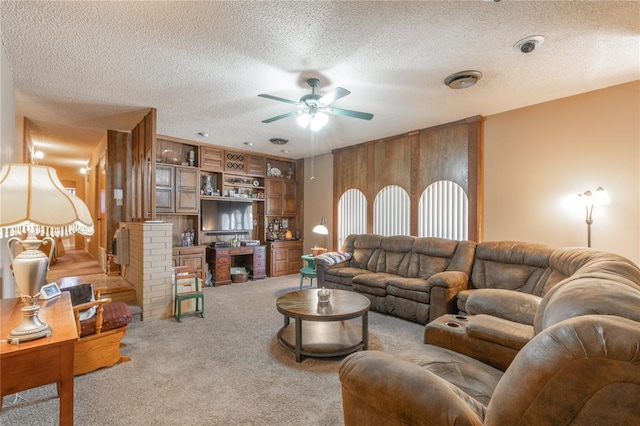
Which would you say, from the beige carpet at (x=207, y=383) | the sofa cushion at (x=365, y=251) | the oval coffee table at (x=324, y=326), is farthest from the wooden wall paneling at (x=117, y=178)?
the sofa cushion at (x=365, y=251)

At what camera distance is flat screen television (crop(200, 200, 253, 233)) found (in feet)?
19.6

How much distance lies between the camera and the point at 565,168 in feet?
11.6

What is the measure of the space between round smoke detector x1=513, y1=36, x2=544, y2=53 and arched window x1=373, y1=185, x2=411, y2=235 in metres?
2.94

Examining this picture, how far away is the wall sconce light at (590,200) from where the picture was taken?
3111mm

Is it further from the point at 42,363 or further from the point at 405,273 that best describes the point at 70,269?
the point at 405,273

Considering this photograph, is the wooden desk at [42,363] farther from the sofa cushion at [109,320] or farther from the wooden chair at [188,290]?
the wooden chair at [188,290]

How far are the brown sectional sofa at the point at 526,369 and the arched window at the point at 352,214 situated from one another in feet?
12.3

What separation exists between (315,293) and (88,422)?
209 centimetres

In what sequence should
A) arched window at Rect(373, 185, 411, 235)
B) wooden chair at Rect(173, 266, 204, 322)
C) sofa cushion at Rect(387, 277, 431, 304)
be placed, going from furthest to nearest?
arched window at Rect(373, 185, 411, 235) < wooden chair at Rect(173, 266, 204, 322) < sofa cushion at Rect(387, 277, 431, 304)

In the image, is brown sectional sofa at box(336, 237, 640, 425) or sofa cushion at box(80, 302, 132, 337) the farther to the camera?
sofa cushion at box(80, 302, 132, 337)

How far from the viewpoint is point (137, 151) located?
467cm

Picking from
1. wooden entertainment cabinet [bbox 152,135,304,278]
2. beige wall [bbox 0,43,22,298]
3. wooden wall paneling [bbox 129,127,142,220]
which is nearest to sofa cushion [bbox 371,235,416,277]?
wooden entertainment cabinet [bbox 152,135,304,278]

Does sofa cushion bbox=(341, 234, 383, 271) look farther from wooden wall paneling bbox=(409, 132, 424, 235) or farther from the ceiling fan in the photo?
the ceiling fan

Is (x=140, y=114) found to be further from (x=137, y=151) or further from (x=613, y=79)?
(x=613, y=79)
